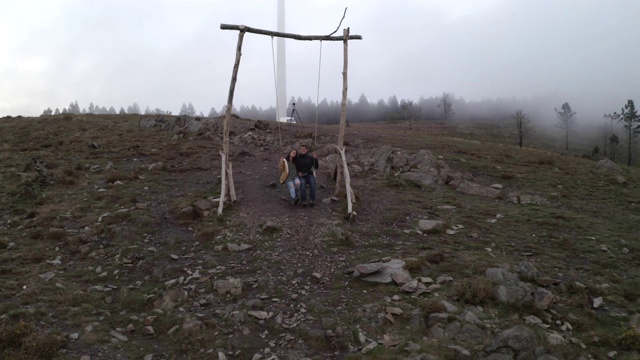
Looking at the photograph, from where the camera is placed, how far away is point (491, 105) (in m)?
192

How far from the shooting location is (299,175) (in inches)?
544

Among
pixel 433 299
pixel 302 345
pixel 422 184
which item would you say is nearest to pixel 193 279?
pixel 302 345

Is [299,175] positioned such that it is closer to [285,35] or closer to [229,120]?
[229,120]

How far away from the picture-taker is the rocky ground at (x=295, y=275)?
22.1 ft

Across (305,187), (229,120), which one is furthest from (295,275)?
(229,120)

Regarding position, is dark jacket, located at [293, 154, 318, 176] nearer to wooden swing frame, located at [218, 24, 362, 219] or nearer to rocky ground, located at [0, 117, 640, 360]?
wooden swing frame, located at [218, 24, 362, 219]

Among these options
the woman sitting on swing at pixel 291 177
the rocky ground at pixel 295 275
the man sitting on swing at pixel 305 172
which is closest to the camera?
the rocky ground at pixel 295 275

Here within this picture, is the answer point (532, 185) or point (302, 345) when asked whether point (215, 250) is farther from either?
point (532, 185)

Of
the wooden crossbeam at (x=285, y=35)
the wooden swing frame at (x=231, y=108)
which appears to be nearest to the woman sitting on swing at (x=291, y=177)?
the wooden swing frame at (x=231, y=108)

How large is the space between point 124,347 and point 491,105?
205535 mm

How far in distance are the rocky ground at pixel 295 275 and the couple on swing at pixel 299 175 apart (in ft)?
1.73

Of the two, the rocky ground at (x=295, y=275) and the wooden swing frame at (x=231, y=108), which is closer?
the rocky ground at (x=295, y=275)

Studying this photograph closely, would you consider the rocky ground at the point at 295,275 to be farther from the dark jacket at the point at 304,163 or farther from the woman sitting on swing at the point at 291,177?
the dark jacket at the point at 304,163

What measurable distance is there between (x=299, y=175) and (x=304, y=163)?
43cm
